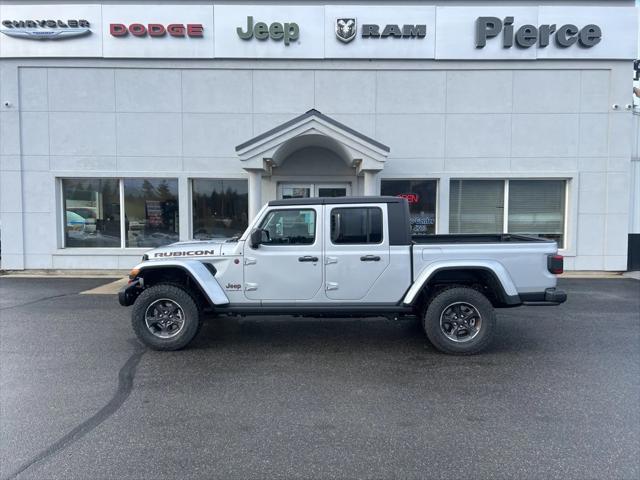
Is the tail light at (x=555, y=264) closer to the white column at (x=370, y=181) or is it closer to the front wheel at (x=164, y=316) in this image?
the front wheel at (x=164, y=316)

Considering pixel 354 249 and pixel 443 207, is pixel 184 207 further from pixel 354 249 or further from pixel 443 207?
pixel 354 249

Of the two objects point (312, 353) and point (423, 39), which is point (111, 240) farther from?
point (423, 39)

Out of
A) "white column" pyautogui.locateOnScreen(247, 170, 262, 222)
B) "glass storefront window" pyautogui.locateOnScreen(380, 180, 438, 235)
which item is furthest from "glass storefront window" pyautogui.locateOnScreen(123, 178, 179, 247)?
"glass storefront window" pyautogui.locateOnScreen(380, 180, 438, 235)

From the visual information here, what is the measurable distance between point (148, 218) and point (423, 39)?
30.8ft

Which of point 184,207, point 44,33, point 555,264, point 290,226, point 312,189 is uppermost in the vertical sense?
point 44,33

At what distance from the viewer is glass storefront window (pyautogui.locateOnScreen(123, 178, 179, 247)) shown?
11531 mm

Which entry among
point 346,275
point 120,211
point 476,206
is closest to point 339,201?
point 346,275

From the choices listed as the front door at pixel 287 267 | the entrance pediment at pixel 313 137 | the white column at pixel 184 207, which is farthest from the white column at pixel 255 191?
the front door at pixel 287 267

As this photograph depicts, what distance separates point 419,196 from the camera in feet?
37.6

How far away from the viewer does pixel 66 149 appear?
11352 mm

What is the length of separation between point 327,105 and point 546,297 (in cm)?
824

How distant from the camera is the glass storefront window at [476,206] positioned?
11523mm

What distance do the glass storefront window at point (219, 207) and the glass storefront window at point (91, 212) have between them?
2.33 m

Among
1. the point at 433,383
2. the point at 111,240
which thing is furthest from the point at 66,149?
the point at 433,383
